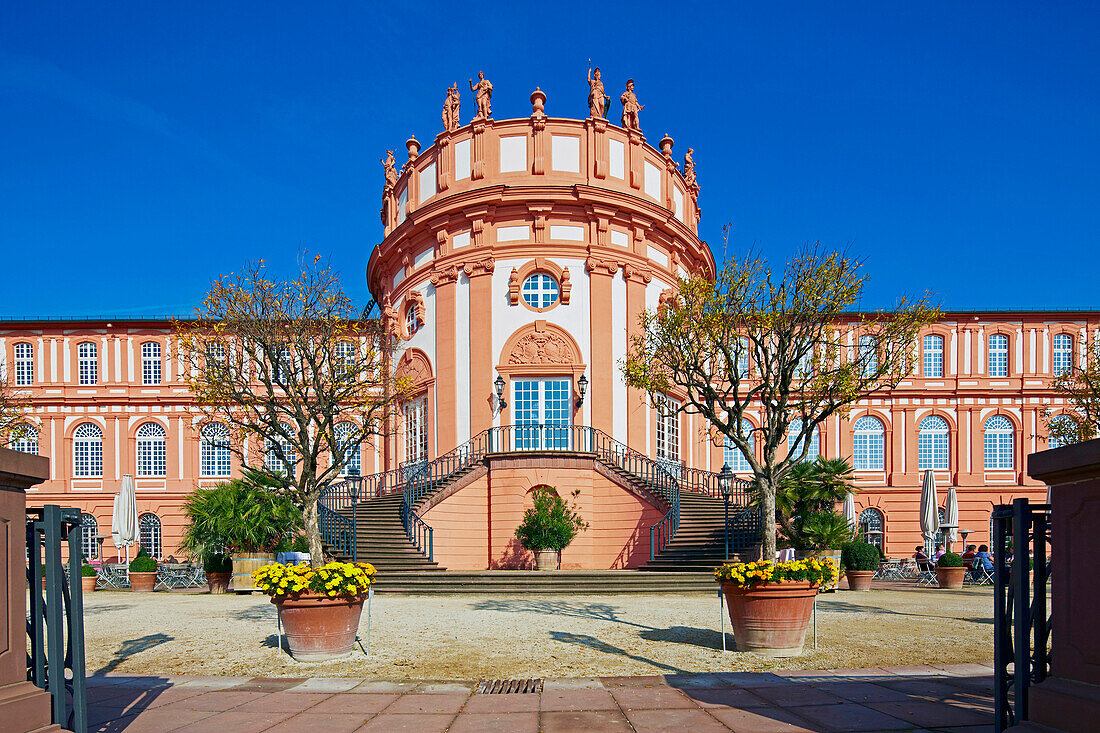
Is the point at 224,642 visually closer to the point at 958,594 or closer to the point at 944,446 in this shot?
the point at 958,594

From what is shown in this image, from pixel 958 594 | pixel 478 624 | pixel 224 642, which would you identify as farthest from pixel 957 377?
pixel 224 642

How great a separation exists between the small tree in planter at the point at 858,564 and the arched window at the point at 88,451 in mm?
30760

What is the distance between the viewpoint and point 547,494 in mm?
21859

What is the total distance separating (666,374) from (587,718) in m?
8.05

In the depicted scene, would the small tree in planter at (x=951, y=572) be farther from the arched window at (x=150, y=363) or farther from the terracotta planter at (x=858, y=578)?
the arched window at (x=150, y=363)

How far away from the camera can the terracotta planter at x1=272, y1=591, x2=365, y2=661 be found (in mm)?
8750

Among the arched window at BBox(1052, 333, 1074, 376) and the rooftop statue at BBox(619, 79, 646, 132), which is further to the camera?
the arched window at BBox(1052, 333, 1074, 376)

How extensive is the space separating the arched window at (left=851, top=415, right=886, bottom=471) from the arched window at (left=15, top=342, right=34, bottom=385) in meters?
36.4

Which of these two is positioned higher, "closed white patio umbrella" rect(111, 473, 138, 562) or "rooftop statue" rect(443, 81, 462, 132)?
"rooftop statue" rect(443, 81, 462, 132)

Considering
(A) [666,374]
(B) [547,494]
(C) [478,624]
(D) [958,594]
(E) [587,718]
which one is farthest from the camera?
Result: (B) [547,494]

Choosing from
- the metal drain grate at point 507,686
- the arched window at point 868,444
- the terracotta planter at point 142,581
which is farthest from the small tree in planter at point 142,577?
the arched window at point 868,444

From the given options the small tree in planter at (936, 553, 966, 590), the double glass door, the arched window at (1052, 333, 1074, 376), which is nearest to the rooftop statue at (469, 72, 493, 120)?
the double glass door

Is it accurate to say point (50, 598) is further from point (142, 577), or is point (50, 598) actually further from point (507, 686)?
point (142, 577)

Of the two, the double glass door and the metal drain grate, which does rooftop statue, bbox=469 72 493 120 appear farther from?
the metal drain grate
